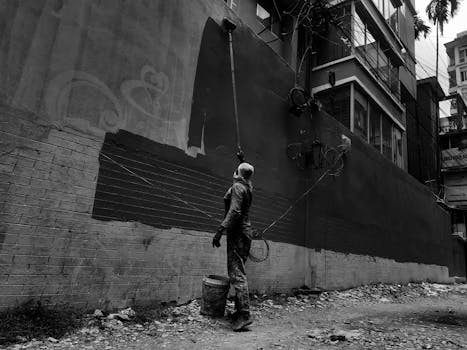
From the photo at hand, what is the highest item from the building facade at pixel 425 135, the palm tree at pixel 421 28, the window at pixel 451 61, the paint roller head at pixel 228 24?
the window at pixel 451 61

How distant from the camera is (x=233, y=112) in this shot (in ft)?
22.0

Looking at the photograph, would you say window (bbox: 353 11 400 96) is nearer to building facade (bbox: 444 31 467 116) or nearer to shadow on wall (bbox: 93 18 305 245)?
shadow on wall (bbox: 93 18 305 245)

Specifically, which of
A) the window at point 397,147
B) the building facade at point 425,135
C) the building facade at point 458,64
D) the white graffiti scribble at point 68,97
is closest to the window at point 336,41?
the window at point 397,147

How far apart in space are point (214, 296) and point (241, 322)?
0.49 meters

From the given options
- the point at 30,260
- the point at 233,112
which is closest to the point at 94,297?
the point at 30,260

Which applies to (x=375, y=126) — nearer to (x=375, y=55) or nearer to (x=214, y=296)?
(x=375, y=55)

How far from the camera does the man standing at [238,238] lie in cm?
473

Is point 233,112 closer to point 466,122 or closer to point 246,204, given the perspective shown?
point 246,204

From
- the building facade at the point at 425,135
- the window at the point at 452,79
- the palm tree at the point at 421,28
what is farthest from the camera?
the window at the point at 452,79

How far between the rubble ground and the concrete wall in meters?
0.33

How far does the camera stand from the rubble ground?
3805 millimetres

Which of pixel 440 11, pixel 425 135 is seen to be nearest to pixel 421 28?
pixel 440 11

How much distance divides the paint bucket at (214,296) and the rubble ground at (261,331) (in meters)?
0.11

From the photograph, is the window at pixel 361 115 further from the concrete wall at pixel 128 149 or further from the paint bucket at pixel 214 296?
the paint bucket at pixel 214 296
